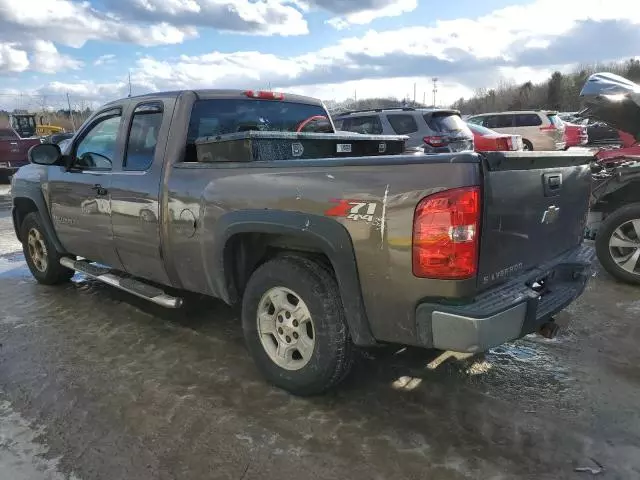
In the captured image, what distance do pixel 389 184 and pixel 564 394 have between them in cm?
180

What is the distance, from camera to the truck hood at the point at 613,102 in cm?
611

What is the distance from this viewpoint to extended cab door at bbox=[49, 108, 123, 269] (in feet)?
Answer: 15.0

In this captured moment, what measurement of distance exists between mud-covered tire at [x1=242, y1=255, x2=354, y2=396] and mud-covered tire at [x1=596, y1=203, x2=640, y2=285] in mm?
3603

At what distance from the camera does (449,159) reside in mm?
2543

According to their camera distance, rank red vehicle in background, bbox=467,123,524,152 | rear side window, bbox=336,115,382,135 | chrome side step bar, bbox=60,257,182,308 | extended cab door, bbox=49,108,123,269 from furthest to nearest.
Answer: rear side window, bbox=336,115,382,135, red vehicle in background, bbox=467,123,524,152, extended cab door, bbox=49,108,123,269, chrome side step bar, bbox=60,257,182,308

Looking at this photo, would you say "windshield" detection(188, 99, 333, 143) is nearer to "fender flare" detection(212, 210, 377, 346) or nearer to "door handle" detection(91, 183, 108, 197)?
"door handle" detection(91, 183, 108, 197)

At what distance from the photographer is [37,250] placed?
238 inches

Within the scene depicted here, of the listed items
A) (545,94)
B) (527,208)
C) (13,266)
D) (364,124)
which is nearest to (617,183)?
(527,208)

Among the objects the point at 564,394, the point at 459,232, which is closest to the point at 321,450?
the point at 459,232

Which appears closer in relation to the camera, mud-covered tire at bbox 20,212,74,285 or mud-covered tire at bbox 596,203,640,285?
mud-covered tire at bbox 596,203,640,285

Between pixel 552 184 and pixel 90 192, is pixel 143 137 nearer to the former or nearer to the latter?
pixel 90 192

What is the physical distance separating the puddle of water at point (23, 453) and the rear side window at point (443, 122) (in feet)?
31.1

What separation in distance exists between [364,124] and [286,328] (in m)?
9.03

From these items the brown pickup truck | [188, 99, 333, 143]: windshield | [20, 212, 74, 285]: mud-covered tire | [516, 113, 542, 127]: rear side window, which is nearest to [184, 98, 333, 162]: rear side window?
[188, 99, 333, 143]: windshield
